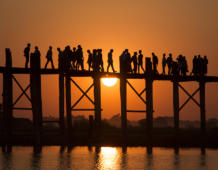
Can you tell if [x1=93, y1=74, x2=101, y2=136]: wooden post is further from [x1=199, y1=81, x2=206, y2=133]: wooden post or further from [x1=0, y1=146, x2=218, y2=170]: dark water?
[x1=199, y1=81, x2=206, y2=133]: wooden post

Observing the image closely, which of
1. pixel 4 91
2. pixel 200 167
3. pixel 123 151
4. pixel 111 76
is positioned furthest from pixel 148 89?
pixel 200 167

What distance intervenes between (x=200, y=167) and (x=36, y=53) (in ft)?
32.1

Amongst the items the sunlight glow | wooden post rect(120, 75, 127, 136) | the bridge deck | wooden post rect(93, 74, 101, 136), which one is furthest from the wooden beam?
the sunlight glow

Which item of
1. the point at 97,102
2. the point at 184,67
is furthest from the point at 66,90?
the point at 184,67

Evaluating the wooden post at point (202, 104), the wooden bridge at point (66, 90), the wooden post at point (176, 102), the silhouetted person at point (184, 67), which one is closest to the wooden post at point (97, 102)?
the wooden bridge at point (66, 90)

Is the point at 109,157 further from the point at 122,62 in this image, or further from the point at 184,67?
the point at 184,67

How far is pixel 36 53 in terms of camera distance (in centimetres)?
3084

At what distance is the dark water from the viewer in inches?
992

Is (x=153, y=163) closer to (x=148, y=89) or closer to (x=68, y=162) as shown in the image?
(x=68, y=162)

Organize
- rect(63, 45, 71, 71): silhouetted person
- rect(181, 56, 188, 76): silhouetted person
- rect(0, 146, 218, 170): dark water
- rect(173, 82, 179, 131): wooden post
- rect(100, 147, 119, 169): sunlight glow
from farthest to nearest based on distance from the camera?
rect(173, 82, 179, 131): wooden post → rect(181, 56, 188, 76): silhouetted person → rect(63, 45, 71, 71): silhouetted person → rect(100, 147, 119, 169): sunlight glow → rect(0, 146, 218, 170): dark water

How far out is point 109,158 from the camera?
91.0 feet

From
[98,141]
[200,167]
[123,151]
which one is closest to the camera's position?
[200,167]

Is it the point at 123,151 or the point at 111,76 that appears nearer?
the point at 123,151

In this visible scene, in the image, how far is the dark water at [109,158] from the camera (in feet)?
82.6
